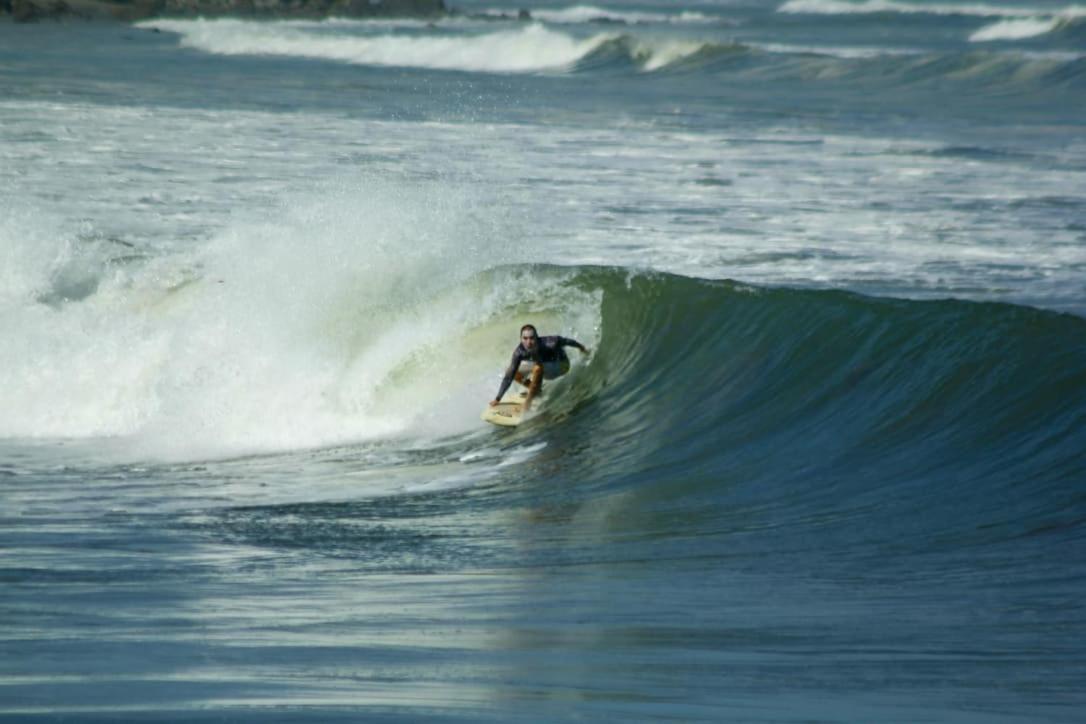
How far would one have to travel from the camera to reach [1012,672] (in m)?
6.49

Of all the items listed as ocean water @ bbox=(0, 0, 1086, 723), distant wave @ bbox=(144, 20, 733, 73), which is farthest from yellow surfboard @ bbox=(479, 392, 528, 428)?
distant wave @ bbox=(144, 20, 733, 73)

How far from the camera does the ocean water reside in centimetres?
639

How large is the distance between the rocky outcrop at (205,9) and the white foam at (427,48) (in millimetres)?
15280

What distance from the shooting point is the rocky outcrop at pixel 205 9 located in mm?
94000

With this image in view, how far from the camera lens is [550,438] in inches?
499

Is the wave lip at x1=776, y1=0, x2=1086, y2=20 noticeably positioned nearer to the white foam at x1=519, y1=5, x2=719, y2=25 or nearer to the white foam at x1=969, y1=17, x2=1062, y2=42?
the white foam at x1=519, y1=5, x2=719, y2=25

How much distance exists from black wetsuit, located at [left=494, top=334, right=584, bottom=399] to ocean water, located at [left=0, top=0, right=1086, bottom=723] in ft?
1.13

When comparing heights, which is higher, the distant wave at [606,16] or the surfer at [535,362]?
the distant wave at [606,16]

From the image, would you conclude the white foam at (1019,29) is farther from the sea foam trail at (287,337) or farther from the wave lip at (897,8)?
the sea foam trail at (287,337)

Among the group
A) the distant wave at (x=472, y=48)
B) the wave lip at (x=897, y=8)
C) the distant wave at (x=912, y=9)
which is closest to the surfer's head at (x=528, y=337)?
the distant wave at (x=472, y=48)

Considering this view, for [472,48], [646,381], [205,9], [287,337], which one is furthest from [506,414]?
[205,9]

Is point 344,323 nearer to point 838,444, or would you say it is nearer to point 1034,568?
point 838,444

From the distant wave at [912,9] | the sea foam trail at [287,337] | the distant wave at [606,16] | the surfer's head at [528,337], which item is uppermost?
the distant wave at [912,9]

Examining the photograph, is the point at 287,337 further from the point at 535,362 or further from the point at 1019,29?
the point at 1019,29
